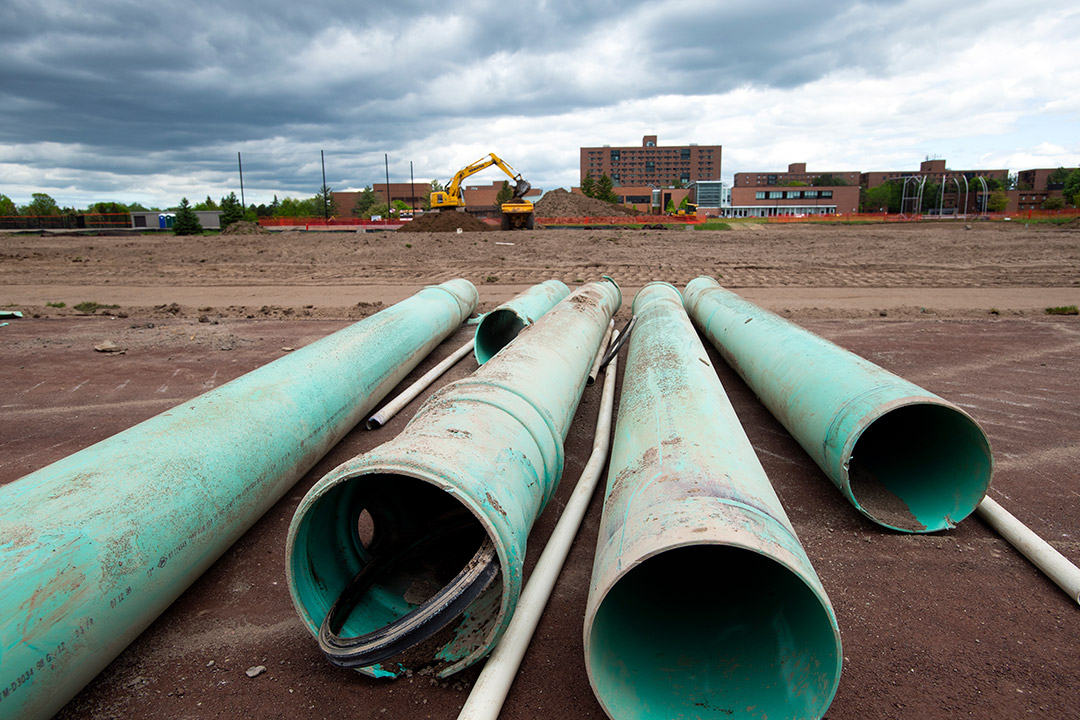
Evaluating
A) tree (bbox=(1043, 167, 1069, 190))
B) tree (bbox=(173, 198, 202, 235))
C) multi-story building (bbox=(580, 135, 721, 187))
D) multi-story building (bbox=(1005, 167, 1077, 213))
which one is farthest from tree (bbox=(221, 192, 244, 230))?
multi-story building (bbox=(580, 135, 721, 187))

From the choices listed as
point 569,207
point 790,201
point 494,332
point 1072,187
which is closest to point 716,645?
point 494,332

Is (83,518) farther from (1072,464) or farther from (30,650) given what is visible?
(1072,464)

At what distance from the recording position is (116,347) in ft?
25.5

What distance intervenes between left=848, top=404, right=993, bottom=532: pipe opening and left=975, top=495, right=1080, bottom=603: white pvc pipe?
178 mm

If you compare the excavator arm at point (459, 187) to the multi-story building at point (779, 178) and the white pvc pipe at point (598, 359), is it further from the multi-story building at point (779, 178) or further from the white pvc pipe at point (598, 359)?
the multi-story building at point (779, 178)

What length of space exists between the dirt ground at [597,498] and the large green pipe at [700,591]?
13.9 inches

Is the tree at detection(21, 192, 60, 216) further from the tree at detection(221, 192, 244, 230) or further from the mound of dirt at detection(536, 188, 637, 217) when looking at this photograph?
the mound of dirt at detection(536, 188, 637, 217)

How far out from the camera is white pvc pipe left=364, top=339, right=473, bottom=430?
5277 millimetres

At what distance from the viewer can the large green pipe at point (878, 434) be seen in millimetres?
3492

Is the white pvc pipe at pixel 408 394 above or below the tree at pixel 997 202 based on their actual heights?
below

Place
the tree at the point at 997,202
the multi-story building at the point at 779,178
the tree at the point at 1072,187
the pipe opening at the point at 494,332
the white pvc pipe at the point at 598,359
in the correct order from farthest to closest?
the multi-story building at the point at 779,178, the tree at the point at 997,202, the tree at the point at 1072,187, the pipe opening at the point at 494,332, the white pvc pipe at the point at 598,359

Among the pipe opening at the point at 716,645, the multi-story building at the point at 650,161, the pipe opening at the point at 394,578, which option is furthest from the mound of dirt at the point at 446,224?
the multi-story building at the point at 650,161

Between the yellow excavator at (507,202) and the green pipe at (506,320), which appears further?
the yellow excavator at (507,202)

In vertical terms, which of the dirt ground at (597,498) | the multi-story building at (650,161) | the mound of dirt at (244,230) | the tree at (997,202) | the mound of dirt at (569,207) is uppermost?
the multi-story building at (650,161)
